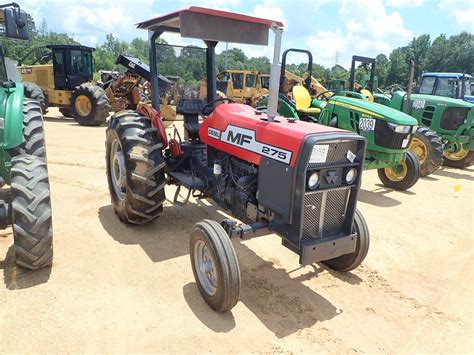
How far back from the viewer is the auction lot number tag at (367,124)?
6.30 meters

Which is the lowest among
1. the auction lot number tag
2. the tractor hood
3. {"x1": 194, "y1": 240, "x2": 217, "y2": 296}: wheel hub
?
{"x1": 194, "y1": 240, "x2": 217, "y2": 296}: wheel hub

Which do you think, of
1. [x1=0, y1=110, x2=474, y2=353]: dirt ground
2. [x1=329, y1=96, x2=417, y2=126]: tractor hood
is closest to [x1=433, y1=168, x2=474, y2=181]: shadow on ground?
[x1=329, y1=96, x2=417, y2=126]: tractor hood

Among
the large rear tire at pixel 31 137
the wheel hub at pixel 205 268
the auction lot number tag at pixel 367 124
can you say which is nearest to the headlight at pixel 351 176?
the wheel hub at pixel 205 268

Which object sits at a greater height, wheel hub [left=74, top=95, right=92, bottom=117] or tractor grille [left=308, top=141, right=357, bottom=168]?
tractor grille [left=308, top=141, right=357, bottom=168]

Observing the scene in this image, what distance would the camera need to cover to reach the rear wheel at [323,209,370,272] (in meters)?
3.47

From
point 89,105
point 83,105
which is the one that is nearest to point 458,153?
point 89,105

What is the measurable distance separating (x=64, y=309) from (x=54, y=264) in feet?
2.46

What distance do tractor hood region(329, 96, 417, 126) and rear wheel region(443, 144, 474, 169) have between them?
3.79 meters

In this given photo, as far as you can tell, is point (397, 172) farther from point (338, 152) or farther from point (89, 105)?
point (89, 105)

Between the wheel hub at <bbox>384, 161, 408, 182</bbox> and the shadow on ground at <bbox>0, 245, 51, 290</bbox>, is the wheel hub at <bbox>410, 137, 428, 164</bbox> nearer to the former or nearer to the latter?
the wheel hub at <bbox>384, 161, 408, 182</bbox>

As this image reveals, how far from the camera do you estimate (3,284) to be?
319 centimetres

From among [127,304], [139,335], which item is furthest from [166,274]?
[139,335]

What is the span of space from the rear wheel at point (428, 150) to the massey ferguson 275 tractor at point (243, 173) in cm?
490

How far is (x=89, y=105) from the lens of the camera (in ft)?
40.2
